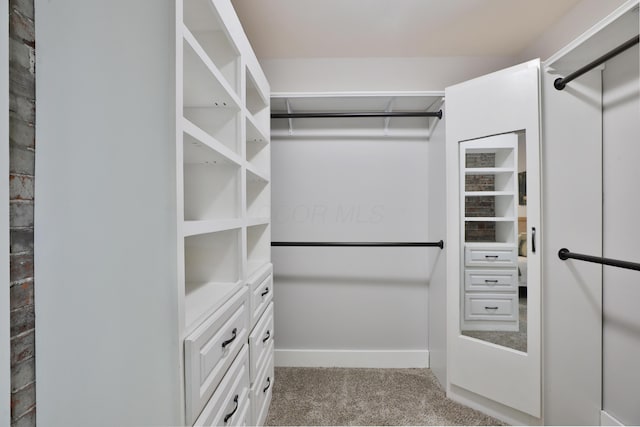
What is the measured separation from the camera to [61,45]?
2.46 feet

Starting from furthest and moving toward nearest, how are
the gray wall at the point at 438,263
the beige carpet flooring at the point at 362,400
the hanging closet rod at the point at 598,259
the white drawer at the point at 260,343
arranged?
the gray wall at the point at 438,263 → the beige carpet flooring at the point at 362,400 → the white drawer at the point at 260,343 → the hanging closet rod at the point at 598,259

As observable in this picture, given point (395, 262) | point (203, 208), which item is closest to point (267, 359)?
point (203, 208)

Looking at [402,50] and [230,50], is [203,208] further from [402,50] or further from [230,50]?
[402,50]

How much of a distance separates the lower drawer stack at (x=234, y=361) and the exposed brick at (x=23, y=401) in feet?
1.48

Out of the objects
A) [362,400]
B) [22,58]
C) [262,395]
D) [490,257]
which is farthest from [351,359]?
[22,58]

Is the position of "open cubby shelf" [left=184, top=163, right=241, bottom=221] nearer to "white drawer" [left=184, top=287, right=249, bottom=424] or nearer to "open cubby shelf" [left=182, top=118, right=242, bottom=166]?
"open cubby shelf" [left=182, top=118, right=242, bottom=166]

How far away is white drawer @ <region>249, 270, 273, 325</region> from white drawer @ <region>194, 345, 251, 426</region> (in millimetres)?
188

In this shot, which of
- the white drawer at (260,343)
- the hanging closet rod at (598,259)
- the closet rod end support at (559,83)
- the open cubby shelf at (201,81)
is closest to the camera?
the open cubby shelf at (201,81)

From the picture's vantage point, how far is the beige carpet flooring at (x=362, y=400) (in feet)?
5.53

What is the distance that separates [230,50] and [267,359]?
5.33ft

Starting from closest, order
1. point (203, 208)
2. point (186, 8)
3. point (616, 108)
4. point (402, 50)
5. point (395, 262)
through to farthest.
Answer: point (186, 8), point (203, 208), point (616, 108), point (402, 50), point (395, 262)

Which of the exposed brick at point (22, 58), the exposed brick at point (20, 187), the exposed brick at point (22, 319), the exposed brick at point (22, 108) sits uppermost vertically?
the exposed brick at point (22, 58)

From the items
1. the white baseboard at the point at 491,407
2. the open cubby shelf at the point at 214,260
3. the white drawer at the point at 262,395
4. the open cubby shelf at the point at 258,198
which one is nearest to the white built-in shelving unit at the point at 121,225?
the open cubby shelf at the point at 214,260

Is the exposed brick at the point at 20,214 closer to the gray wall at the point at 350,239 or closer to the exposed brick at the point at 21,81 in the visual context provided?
the exposed brick at the point at 21,81
